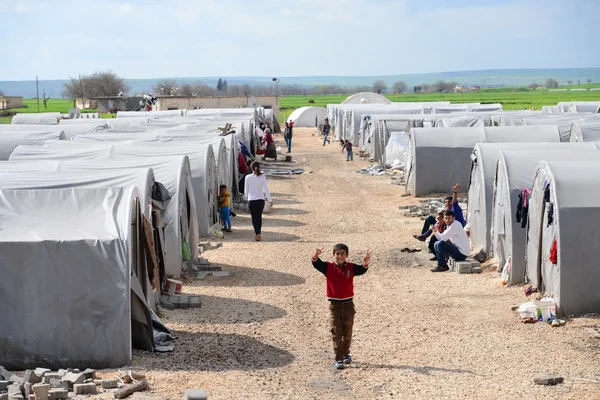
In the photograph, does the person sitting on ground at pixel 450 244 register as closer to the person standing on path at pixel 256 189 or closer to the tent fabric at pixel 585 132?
the person standing on path at pixel 256 189

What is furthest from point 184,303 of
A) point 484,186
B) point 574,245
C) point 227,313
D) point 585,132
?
point 585,132

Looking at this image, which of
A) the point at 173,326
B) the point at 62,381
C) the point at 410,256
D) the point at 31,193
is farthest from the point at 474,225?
the point at 62,381

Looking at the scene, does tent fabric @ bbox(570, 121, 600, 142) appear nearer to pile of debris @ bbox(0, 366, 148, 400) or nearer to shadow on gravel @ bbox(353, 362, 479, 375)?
shadow on gravel @ bbox(353, 362, 479, 375)

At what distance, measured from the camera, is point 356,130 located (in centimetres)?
5725

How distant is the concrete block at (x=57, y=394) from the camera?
9.52 m

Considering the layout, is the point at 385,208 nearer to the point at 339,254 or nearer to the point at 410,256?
the point at 410,256

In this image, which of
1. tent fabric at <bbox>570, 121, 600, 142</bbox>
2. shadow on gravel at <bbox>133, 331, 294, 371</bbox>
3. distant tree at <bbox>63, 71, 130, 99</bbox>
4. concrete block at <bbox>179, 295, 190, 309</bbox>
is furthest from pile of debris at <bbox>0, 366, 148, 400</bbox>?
distant tree at <bbox>63, 71, 130, 99</bbox>

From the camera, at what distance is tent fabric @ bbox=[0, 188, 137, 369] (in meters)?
11.0

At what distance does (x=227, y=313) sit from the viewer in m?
14.0

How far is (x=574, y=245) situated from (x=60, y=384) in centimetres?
728

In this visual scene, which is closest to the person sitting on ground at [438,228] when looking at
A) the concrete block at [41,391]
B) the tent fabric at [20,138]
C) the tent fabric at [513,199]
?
the tent fabric at [513,199]

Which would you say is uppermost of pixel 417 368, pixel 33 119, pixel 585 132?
pixel 585 132

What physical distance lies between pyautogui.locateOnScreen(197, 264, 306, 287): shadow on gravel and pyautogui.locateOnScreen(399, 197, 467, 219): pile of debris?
8.26 metres

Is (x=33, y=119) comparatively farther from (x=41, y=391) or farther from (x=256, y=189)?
(x=41, y=391)
